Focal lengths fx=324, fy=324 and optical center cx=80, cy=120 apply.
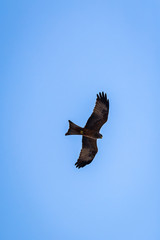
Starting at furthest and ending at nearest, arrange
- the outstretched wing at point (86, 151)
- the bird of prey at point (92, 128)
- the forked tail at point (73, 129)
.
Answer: the outstretched wing at point (86, 151)
the bird of prey at point (92, 128)
the forked tail at point (73, 129)

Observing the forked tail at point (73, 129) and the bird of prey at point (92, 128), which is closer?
the forked tail at point (73, 129)

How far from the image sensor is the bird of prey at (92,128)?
13.5m

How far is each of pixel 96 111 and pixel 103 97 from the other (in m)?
0.65

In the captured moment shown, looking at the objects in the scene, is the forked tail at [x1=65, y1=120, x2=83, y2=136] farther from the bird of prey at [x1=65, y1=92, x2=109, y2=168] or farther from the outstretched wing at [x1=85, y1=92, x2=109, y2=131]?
the outstretched wing at [x1=85, y1=92, x2=109, y2=131]

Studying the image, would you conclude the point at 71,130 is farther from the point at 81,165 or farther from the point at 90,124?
the point at 81,165

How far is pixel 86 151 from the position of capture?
14.6 m

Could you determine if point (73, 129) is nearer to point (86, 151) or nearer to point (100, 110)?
point (100, 110)

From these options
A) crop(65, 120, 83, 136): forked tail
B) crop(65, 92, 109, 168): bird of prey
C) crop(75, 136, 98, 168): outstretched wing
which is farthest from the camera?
crop(75, 136, 98, 168): outstretched wing

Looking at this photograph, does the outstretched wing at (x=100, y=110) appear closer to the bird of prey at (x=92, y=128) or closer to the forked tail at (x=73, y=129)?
the bird of prey at (x=92, y=128)

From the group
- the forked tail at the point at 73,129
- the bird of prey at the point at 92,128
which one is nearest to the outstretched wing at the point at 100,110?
the bird of prey at the point at 92,128

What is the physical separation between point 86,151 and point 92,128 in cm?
129

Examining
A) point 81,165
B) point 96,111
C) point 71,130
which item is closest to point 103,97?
point 96,111

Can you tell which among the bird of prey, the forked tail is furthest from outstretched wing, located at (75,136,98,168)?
the forked tail

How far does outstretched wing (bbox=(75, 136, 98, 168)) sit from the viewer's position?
1448 centimetres
